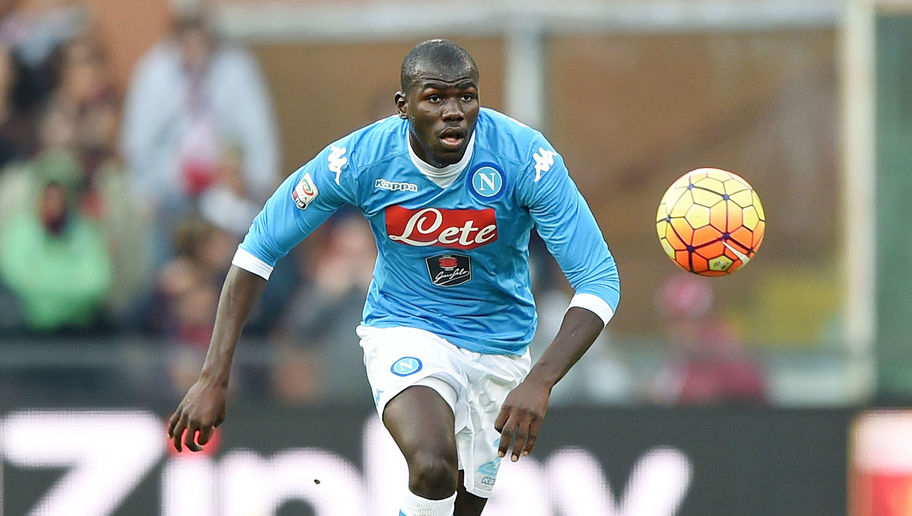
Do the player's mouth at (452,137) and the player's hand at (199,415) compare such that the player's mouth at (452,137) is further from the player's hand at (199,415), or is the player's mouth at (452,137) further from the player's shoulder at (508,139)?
the player's hand at (199,415)

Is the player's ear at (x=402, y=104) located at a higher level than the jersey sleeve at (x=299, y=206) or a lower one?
higher

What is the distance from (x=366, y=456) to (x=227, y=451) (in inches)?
34.0

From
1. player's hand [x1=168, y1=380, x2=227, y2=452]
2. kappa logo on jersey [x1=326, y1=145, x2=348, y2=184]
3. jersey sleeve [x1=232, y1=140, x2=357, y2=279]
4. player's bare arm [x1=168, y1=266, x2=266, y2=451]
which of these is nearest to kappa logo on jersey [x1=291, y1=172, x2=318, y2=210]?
jersey sleeve [x1=232, y1=140, x2=357, y2=279]

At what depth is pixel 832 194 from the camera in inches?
455

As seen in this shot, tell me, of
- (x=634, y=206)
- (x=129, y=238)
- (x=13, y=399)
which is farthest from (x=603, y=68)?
(x=13, y=399)

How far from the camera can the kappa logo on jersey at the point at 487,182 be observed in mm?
6430

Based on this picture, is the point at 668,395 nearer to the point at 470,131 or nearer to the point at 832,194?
the point at 832,194

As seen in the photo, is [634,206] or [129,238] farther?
[634,206]

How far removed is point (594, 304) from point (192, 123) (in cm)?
538

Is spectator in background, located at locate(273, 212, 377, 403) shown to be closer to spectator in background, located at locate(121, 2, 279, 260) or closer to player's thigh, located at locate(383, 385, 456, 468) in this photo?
spectator in background, located at locate(121, 2, 279, 260)

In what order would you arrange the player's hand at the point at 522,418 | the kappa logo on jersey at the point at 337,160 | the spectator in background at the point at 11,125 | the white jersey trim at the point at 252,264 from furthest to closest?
the spectator in background at the point at 11,125 < the white jersey trim at the point at 252,264 < the kappa logo on jersey at the point at 337,160 < the player's hand at the point at 522,418

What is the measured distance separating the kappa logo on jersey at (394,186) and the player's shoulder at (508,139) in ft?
1.08

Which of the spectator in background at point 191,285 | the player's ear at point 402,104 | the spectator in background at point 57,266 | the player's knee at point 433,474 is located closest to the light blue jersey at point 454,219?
the player's ear at point 402,104

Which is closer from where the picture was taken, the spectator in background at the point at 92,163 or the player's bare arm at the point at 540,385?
the player's bare arm at the point at 540,385
